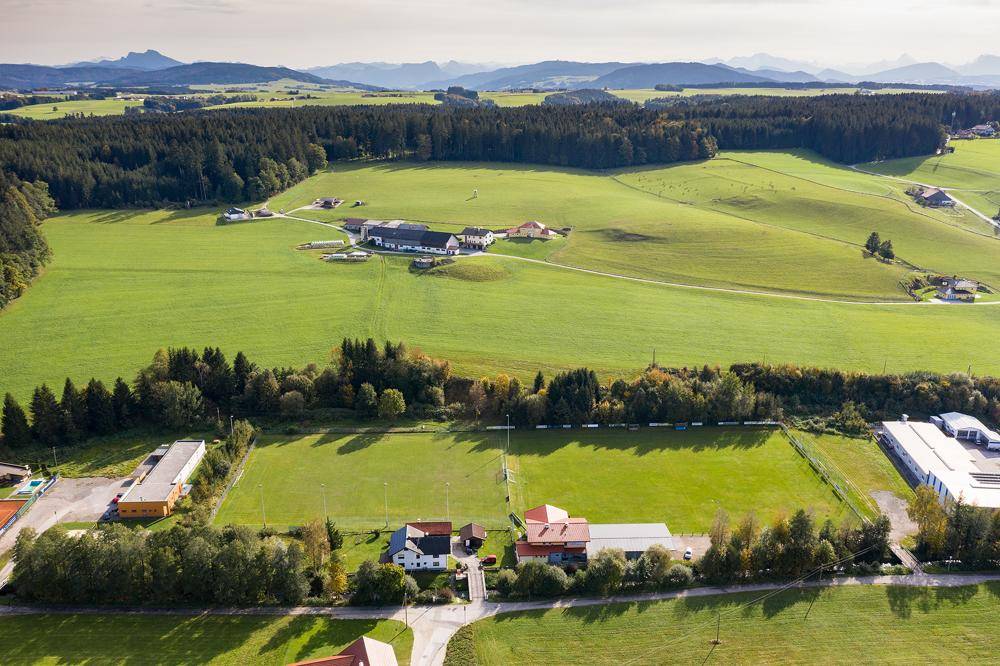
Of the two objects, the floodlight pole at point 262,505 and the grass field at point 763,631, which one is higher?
the floodlight pole at point 262,505

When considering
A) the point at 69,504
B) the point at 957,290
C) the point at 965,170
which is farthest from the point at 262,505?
the point at 965,170

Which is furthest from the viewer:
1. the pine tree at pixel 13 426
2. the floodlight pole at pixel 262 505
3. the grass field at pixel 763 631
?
the pine tree at pixel 13 426

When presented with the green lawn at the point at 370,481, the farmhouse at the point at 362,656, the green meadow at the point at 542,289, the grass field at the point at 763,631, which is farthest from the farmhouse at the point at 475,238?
the farmhouse at the point at 362,656

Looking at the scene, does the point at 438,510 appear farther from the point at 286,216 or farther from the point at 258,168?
the point at 258,168

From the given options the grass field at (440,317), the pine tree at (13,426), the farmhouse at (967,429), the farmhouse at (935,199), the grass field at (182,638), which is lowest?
the grass field at (182,638)

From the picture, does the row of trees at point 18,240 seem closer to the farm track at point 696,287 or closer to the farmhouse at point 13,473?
the farmhouse at point 13,473

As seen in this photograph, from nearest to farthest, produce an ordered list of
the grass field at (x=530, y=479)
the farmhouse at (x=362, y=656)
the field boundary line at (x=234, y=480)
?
the farmhouse at (x=362, y=656) → the grass field at (x=530, y=479) → the field boundary line at (x=234, y=480)

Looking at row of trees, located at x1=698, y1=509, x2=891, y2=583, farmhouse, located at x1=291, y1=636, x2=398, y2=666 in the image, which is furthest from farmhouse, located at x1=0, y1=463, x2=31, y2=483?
row of trees, located at x1=698, y1=509, x2=891, y2=583
